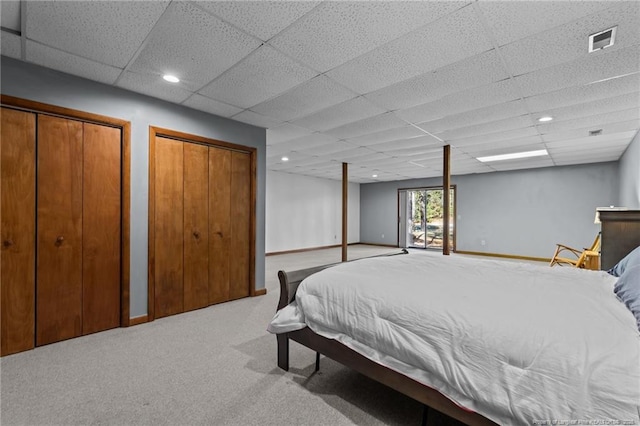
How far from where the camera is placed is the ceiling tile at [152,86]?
2697 mm

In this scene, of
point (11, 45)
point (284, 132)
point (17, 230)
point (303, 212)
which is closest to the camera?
point (11, 45)

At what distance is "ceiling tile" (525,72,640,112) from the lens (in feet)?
8.69

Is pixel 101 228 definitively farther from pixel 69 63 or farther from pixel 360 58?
pixel 360 58

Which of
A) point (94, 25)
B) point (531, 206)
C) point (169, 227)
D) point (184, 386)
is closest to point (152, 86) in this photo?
point (94, 25)

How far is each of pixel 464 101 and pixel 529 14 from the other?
1.38 meters

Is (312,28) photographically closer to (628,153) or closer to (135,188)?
(135,188)

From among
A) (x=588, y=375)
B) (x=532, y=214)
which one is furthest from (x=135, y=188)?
(x=532, y=214)

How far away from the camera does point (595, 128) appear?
3979 mm

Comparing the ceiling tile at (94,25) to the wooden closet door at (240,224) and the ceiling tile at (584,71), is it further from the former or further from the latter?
the ceiling tile at (584,71)

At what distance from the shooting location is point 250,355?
2.44 m

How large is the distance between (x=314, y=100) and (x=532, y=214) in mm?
6907

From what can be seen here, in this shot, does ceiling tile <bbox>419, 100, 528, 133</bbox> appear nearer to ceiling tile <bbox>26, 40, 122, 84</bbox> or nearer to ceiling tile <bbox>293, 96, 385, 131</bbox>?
ceiling tile <bbox>293, 96, 385, 131</bbox>

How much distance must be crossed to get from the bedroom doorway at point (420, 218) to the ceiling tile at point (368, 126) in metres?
5.88

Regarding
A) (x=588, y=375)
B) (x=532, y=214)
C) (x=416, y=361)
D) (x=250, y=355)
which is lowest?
(x=250, y=355)
